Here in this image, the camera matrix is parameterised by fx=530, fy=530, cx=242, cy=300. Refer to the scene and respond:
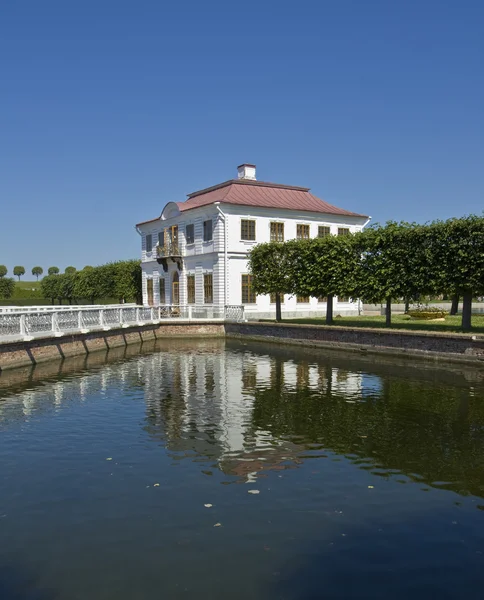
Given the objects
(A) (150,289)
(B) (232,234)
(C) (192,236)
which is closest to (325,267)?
(B) (232,234)

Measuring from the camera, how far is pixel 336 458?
8742 millimetres

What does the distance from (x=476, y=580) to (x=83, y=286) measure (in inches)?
2231

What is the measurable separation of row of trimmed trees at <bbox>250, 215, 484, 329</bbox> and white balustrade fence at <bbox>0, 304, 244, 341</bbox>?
375 cm

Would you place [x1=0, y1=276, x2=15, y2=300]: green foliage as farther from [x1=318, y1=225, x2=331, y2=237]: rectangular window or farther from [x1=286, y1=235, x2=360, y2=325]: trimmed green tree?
[x1=286, y1=235, x2=360, y2=325]: trimmed green tree

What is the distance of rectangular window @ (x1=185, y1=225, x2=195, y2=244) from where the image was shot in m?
39.1

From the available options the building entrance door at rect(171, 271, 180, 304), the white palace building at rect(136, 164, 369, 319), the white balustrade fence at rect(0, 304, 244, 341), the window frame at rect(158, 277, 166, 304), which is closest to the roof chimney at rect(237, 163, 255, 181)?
the white palace building at rect(136, 164, 369, 319)

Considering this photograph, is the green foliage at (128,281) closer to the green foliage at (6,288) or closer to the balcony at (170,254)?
the balcony at (170,254)

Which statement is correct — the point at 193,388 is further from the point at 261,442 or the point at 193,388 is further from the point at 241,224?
the point at 241,224

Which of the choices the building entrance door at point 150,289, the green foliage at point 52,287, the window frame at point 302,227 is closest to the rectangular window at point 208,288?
the window frame at point 302,227

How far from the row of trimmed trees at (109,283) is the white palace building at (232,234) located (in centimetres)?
665

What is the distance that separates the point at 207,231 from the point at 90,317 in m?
14.9

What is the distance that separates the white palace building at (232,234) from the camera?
36.6 m

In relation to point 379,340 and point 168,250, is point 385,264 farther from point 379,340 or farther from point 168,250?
point 168,250

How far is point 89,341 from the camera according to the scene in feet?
80.2
